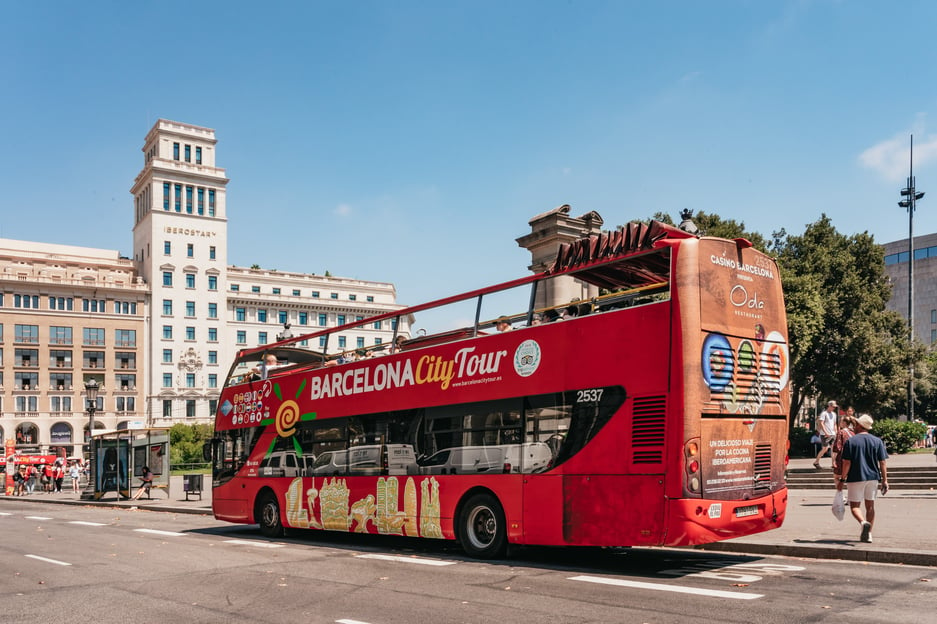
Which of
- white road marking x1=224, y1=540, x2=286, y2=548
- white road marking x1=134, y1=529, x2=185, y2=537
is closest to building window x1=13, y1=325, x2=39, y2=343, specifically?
white road marking x1=134, y1=529, x2=185, y2=537

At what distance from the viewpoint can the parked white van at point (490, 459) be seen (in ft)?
38.2

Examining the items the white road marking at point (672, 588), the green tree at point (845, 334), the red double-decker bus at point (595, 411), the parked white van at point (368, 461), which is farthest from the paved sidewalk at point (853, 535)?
the green tree at point (845, 334)

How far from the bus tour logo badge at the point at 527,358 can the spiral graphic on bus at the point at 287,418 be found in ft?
20.7

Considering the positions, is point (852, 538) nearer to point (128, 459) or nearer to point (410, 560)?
point (410, 560)

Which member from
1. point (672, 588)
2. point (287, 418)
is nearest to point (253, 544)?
point (287, 418)

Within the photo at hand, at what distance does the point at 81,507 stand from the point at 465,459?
2631 cm

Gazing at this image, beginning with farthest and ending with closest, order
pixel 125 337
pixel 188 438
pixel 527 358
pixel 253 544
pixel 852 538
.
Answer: pixel 125 337, pixel 188 438, pixel 253 544, pixel 852 538, pixel 527 358

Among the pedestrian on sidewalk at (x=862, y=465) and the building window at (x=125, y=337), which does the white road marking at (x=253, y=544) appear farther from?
the building window at (x=125, y=337)

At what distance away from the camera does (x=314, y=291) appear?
119 metres

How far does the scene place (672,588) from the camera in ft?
30.2

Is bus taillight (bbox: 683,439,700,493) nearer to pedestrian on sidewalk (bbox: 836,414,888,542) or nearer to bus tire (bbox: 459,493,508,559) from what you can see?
bus tire (bbox: 459,493,508,559)

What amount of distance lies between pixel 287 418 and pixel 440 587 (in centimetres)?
810

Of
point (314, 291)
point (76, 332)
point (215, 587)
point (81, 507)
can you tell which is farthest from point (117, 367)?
point (215, 587)

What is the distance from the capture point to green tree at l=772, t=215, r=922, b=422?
42.4 m
